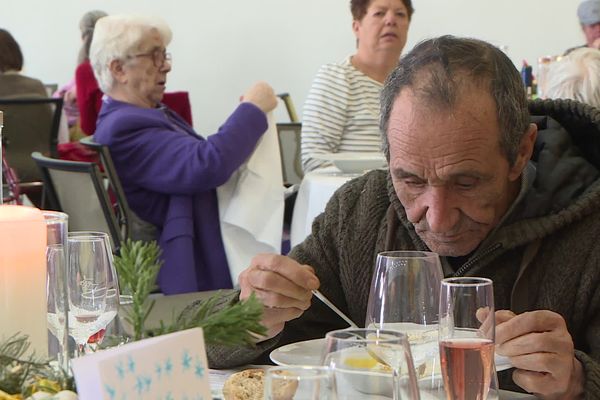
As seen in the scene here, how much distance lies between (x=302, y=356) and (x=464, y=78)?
51cm

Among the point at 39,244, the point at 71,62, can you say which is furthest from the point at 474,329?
the point at 71,62

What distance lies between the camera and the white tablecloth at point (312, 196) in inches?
152

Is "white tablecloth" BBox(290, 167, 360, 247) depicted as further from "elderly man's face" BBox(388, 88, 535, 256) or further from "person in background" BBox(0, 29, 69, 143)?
"person in background" BBox(0, 29, 69, 143)

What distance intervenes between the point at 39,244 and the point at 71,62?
8736 millimetres

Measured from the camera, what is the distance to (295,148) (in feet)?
18.8

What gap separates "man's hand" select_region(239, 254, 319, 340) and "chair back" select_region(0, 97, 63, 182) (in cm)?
491

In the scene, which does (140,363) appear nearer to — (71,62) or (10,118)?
(10,118)

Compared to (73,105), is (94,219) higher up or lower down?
lower down

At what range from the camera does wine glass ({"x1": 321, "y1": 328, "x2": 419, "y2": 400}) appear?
78 centimetres

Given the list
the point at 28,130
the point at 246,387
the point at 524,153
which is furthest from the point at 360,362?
the point at 28,130

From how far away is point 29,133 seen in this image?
6.32 m

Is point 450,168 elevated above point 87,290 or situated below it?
above

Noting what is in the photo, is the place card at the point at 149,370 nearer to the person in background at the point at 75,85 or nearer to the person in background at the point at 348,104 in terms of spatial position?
the person in background at the point at 348,104

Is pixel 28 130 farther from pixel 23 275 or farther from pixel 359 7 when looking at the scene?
pixel 23 275
